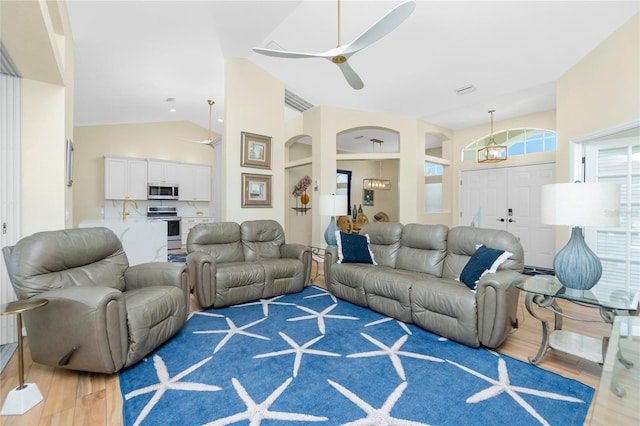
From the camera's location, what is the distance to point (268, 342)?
234 cm

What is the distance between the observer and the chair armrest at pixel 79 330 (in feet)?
5.73

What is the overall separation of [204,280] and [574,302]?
312cm

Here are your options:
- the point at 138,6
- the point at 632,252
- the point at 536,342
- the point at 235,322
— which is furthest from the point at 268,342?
the point at 632,252

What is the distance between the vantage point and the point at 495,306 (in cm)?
216

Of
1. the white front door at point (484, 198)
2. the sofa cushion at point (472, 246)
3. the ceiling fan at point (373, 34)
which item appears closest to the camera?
the ceiling fan at point (373, 34)

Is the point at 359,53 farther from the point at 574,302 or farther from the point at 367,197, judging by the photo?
the point at 367,197

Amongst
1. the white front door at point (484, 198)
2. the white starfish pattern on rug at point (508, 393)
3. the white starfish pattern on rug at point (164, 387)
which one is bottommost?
the white starfish pattern on rug at point (508, 393)

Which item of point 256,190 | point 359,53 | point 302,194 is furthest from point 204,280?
point 302,194

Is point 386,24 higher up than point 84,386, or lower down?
higher up

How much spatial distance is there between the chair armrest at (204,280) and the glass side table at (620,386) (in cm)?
295

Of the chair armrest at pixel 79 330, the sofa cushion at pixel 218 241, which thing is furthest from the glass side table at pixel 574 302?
the sofa cushion at pixel 218 241

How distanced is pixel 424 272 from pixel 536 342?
3.62ft

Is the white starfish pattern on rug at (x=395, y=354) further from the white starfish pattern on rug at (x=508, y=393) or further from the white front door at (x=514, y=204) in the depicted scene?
the white front door at (x=514, y=204)

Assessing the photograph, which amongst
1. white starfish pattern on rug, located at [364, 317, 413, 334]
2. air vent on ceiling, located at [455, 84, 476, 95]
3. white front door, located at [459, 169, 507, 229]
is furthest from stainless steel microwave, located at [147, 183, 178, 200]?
white front door, located at [459, 169, 507, 229]
